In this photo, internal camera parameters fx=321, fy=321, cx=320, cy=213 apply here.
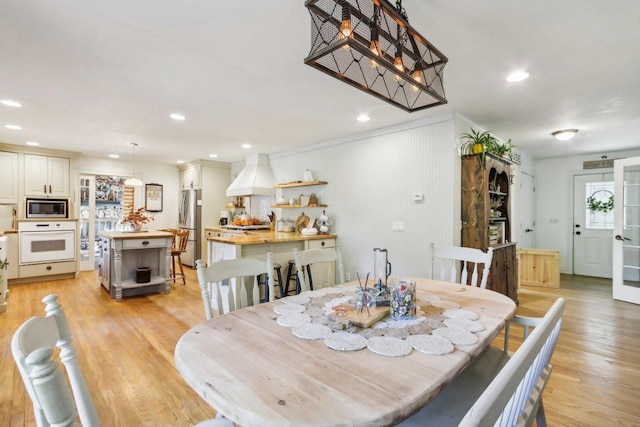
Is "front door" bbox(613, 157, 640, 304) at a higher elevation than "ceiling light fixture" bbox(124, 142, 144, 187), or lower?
lower

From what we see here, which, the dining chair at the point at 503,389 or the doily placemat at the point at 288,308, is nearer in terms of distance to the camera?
the dining chair at the point at 503,389

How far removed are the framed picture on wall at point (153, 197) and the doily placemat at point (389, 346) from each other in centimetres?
722

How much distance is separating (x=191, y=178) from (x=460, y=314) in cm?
680

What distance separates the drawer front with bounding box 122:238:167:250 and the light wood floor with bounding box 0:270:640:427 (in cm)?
72

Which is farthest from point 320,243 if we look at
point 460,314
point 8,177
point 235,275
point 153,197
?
point 8,177

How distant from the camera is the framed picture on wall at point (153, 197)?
7.17 metres

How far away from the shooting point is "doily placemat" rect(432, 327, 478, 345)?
1196mm

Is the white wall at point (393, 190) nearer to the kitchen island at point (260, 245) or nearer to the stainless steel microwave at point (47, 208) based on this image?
the kitchen island at point (260, 245)

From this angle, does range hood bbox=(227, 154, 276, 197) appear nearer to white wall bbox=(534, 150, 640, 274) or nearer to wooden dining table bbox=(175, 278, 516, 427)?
wooden dining table bbox=(175, 278, 516, 427)

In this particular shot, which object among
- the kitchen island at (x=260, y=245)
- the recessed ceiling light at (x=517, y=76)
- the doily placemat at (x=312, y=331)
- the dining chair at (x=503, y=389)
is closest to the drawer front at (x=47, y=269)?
the kitchen island at (x=260, y=245)

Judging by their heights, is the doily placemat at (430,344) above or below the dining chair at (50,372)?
below

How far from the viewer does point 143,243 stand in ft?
14.9

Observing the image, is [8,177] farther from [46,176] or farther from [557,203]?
[557,203]

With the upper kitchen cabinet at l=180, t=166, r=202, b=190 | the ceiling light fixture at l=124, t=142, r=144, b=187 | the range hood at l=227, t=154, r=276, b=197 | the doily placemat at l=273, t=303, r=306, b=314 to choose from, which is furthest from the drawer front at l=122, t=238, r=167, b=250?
the doily placemat at l=273, t=303, r=306, b=314
